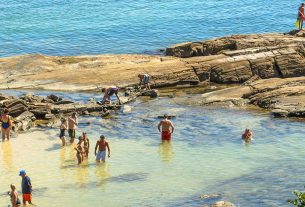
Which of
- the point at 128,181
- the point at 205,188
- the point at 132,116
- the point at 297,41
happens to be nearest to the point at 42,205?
the point at 128,181

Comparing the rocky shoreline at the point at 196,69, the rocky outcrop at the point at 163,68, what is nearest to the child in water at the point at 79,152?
the rocky shoreline at the point at 196,69

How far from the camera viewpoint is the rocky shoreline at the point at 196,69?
43.8 metres

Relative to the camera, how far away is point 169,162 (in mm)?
31734

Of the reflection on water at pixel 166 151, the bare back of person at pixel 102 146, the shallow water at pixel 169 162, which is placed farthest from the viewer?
the reflection on water at pixel 166 151

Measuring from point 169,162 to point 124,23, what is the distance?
3982 cm

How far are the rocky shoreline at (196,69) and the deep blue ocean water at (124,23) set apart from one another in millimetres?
8558

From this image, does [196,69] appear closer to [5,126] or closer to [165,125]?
[165,125]

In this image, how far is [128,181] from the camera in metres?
29.2

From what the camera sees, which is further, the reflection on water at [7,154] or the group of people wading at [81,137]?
the reflection on water at [7,154]

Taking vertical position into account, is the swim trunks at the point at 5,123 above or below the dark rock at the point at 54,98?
below

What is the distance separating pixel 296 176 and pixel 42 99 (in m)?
16.8

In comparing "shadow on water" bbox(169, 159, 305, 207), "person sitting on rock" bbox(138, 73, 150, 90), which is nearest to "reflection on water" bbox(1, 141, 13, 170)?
"shadow on water" bbox(169, 159, 305, 207)

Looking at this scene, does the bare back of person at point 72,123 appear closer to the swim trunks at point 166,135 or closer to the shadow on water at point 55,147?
the shadow on water at point 55,147

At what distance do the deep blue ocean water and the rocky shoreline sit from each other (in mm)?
8558
